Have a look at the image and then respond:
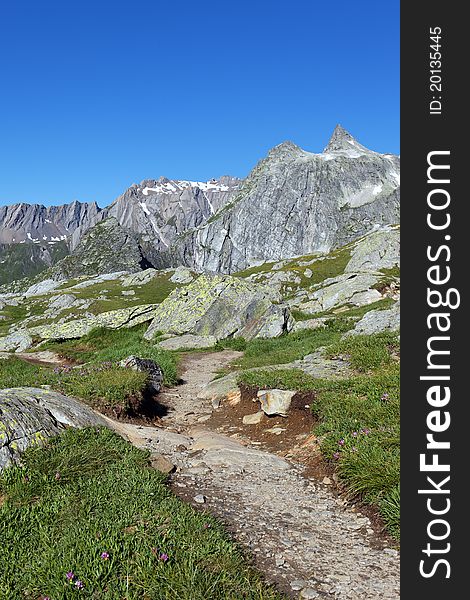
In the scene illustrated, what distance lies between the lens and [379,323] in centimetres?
2398

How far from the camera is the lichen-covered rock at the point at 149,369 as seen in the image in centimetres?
1717

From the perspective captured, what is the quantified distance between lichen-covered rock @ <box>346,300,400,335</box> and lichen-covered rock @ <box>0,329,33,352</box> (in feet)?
103

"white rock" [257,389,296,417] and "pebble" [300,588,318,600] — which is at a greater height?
"white rock" [257,389,296,417]

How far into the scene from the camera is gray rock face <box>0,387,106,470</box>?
798cm

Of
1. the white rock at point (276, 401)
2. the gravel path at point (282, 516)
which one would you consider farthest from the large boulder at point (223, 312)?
the gravel path at point (282, 516)

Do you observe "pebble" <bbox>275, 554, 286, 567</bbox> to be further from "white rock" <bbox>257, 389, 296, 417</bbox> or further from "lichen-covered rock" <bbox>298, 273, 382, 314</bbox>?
"lichen-covered rock" <bbox>298, 273, 382, 314</bbox>

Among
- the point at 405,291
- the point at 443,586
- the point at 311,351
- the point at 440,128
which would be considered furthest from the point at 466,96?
the point at 311,351

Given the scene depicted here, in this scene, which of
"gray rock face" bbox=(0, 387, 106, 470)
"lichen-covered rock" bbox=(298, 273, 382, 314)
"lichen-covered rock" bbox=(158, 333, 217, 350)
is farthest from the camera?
"lichen-covered rock" bbox=(298, 273, 382, 314)

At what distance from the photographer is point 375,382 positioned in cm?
1277

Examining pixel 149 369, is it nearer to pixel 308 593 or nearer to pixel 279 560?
pixel 279 560

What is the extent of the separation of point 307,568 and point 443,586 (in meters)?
2.15

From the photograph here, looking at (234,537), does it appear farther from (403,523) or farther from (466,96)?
A: (466,96)

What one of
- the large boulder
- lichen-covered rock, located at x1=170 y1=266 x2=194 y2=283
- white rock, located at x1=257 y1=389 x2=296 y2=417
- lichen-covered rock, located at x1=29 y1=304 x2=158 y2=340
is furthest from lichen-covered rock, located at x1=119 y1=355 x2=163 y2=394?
lichen-covered rock, located at x1=170 y1=266 x2=194 y2=283

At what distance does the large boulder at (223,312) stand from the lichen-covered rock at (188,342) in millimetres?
1450
